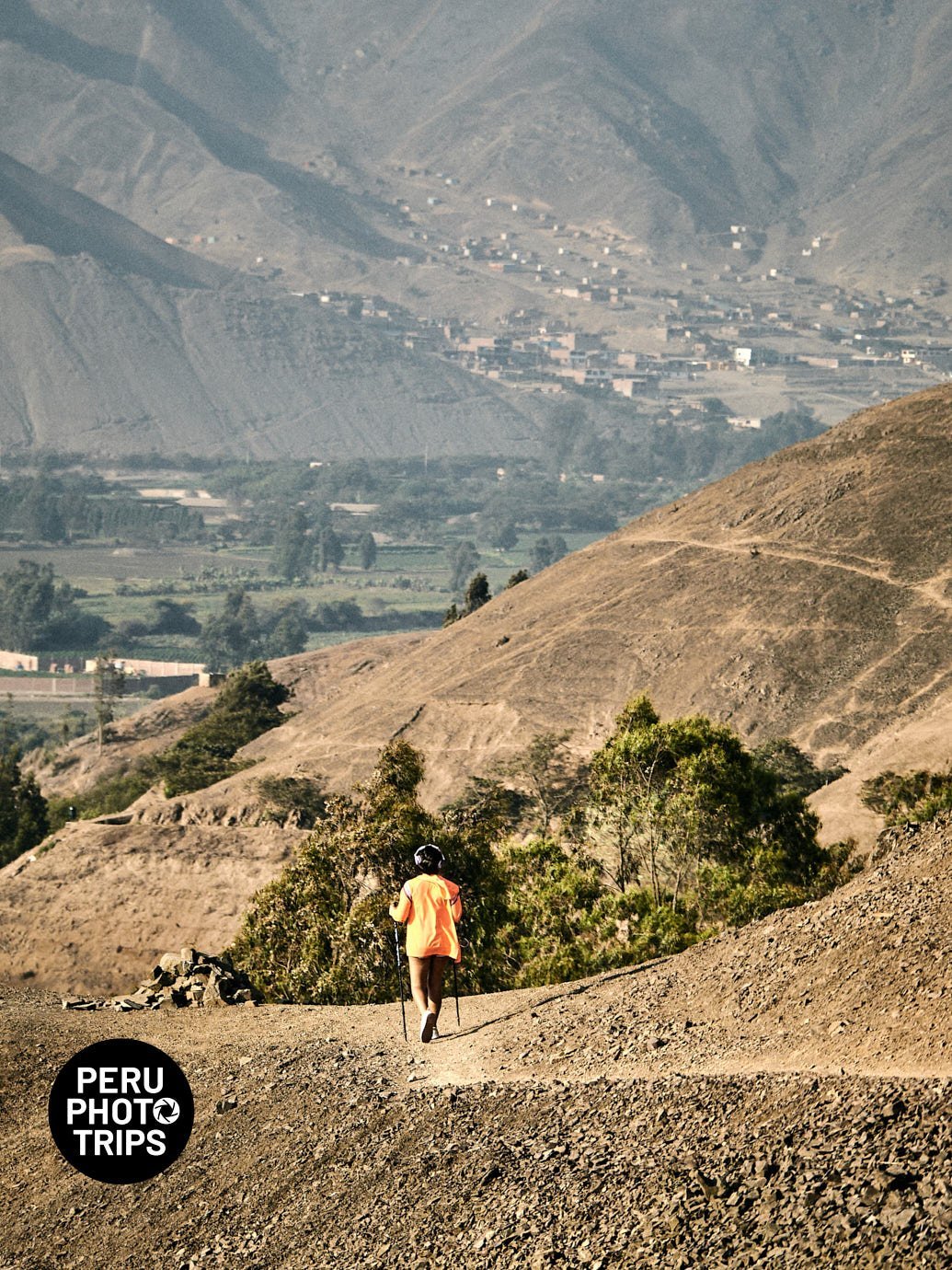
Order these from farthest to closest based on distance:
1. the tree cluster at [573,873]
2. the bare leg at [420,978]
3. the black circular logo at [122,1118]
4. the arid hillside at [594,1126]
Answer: the tree cluster at [573,873]
the bare leg at [420,978]
the black circular logo at [122,1118]
the arid hillside at [594,1126]

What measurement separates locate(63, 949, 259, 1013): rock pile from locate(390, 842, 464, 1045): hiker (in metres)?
5.04

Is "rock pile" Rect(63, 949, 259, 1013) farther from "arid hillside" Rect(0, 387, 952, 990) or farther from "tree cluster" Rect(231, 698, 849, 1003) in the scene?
"arid hillside" Rect(0, 387, 952, 990)

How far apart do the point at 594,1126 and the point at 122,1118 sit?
4.63 m

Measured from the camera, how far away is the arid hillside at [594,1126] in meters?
13.5

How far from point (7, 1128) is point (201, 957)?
652 cm

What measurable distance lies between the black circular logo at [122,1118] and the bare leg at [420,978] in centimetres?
248

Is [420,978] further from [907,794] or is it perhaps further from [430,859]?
[907,794]

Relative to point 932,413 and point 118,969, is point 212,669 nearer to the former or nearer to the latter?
point 932,413

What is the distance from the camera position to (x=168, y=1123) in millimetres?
17703

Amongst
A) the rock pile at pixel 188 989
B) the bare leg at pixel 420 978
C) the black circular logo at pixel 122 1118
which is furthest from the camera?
the rock pile at pixel 188 989

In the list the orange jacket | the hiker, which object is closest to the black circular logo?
A: the hiker

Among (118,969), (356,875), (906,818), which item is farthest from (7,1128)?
(118,969)

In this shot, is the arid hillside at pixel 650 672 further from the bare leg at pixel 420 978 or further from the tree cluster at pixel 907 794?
the bare leg at pixel 420 978

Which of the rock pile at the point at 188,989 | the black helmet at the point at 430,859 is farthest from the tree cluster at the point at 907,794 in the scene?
the black helmet at the point at 430,859
